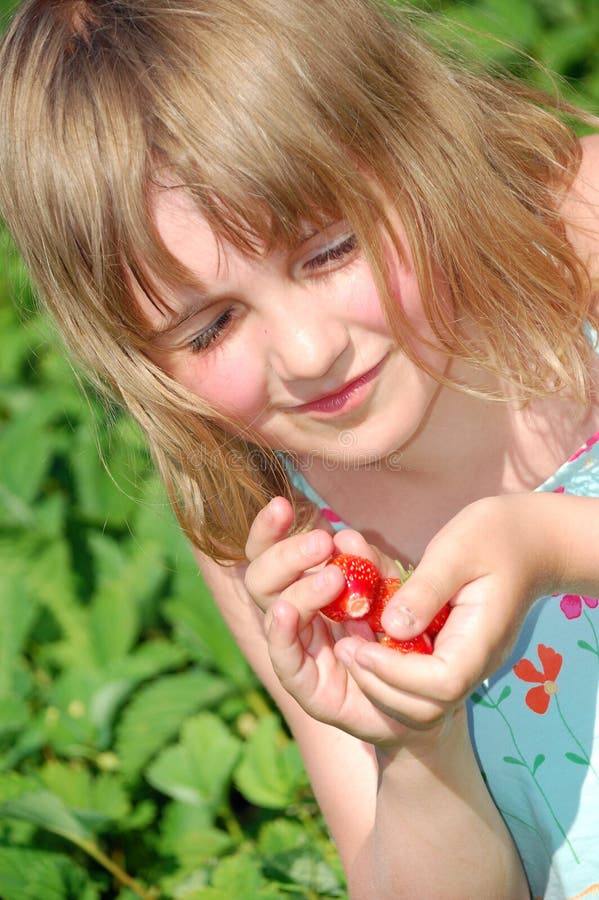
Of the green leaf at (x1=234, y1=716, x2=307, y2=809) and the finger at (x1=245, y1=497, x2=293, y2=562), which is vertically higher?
the finger at (x1=245, y1=497, x2=293, y2=562)

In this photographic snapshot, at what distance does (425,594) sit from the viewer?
3.59ft

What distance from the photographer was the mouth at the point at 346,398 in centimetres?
139

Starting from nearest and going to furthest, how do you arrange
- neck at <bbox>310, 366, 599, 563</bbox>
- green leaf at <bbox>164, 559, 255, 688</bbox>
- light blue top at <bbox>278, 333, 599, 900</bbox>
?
light blue top at <bbox>278, 333, 599, 900</bbox>, neck at <bbox>310, 366, 599, 563</bbox>, green leaf at <bbox>164, 559, 255, 688</bbox>

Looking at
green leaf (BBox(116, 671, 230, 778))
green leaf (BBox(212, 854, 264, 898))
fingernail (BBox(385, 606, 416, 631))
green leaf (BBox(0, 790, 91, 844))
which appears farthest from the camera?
green leaf (BBox(116, 671, 230, 778))

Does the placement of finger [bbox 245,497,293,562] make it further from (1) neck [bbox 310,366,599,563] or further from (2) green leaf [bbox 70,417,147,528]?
(2) green leaf [bbox 70,417,147,528]

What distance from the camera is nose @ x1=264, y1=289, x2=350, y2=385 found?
A: 1.28 metres

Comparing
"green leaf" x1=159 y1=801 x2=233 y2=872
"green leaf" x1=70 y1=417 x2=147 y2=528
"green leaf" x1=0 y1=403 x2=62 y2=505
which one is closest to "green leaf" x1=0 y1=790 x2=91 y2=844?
"green leaf" x1=159 y1=801 x2=233 y2=872

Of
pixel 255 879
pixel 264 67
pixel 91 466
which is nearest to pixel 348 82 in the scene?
pixel 264 67

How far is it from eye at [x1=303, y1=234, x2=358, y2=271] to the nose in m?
0.05

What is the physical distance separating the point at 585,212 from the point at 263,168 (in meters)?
0.54

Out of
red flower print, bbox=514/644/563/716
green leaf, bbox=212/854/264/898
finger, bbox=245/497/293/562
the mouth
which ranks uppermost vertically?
the mouth

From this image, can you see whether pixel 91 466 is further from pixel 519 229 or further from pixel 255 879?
pixel 519 229

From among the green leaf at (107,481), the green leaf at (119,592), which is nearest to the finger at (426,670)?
the green leaf at (119,592)

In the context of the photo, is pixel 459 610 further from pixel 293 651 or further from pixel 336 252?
pixel 336 252
